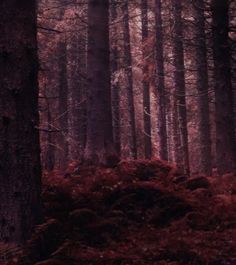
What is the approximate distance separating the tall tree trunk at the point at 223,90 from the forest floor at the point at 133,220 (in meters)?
2.66

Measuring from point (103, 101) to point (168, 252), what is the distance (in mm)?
5412

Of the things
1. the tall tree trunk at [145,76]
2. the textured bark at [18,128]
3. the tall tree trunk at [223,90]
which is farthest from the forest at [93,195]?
the tall tree trunk at [145,76]

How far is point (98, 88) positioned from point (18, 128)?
494cm

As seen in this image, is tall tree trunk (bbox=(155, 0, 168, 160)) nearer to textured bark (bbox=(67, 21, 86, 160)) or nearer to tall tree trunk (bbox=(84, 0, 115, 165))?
textured bark (bbox=(67, 21, 86, 160))

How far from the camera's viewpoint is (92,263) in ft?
18.9

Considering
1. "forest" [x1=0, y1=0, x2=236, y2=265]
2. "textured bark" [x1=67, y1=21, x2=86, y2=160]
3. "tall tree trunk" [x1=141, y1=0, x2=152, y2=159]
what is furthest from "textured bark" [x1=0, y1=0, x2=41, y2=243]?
"textured bark" [x1=67, y1=21, x2=86, y2=160]

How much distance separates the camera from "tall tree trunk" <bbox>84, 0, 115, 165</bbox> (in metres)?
10.7

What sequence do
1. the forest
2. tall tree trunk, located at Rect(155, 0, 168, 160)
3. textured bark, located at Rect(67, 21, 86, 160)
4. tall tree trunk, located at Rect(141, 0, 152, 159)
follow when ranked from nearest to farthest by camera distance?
the forest < tall tree trunk, located at Rect(155, 0, 168, 160) < tall tree trunk, located at Rect(141, 0, 152, 159) < textured bark, located at Rect(67, 21, 86, 160)

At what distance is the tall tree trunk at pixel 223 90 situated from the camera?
39.3 feet

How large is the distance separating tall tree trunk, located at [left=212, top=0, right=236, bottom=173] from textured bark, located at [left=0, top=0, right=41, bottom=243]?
6.91 metres

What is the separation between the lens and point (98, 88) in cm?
1088

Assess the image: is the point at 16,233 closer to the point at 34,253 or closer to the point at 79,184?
the point at 34,253

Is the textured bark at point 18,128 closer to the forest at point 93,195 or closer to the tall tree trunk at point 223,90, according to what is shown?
the forest at point 93,195

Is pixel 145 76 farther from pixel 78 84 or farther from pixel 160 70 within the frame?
pixel 78 84
